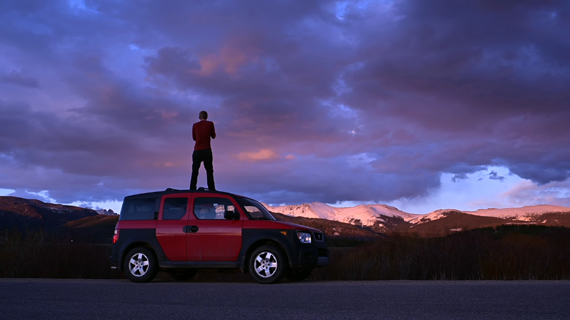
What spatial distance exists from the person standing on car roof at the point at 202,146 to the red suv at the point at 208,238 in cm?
250

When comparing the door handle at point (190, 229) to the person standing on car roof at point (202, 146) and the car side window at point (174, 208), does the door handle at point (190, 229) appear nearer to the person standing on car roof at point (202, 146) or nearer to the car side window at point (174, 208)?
the car side window at point (174, 208)

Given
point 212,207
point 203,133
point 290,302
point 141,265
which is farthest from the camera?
point 203,133

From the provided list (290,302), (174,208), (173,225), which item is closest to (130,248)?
(173,225)

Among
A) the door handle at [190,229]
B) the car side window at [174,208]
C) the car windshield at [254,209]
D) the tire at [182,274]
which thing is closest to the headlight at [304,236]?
the car windshield at [254,209]

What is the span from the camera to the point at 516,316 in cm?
687

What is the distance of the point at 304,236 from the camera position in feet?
41.0

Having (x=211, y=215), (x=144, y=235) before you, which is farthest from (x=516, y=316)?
(x=144, y=235)

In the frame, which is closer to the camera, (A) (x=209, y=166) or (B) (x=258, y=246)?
(B) (x=258, y=246)

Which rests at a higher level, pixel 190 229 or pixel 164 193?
pixel 164 193

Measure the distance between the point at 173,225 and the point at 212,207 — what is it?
99 cm

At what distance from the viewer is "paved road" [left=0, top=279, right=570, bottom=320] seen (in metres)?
7.12

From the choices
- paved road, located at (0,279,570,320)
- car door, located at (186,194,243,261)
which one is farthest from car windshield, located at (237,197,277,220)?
paved road, located at (0,279,570,320)

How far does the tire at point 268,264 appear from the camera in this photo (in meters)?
12.1

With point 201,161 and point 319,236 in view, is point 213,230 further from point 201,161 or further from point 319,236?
point 201,161
